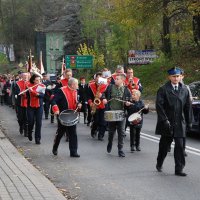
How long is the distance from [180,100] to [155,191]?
1747 millimetres

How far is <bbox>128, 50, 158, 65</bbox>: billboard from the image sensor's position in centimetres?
3712

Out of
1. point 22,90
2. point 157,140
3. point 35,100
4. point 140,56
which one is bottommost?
point 157,140

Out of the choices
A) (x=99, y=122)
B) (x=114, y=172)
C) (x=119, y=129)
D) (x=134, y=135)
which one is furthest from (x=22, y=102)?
(x=114, y=172)

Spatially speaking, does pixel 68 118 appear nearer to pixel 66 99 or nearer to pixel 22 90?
pixel 66 99

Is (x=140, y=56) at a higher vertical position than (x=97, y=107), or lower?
higher

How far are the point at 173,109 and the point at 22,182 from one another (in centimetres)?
273

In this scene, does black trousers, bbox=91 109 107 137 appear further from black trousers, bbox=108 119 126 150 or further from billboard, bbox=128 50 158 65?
billboard, bbox=128 50 158 65

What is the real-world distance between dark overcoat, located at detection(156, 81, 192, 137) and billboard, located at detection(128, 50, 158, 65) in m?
27.4

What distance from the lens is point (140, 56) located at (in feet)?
123

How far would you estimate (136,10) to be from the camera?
33.9 meters

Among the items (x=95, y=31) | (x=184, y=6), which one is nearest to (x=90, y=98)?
(x=184, y=6)

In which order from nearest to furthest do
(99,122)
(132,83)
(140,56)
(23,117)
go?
(99,122) → (132,83) → (23,117) → (140,56)

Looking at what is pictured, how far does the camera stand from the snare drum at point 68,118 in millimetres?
11812

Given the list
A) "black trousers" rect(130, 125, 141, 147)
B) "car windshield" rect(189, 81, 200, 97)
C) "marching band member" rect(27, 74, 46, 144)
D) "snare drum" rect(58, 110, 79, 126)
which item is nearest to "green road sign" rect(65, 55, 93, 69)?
"car windshield" rect(189, 81, 200, 97)
